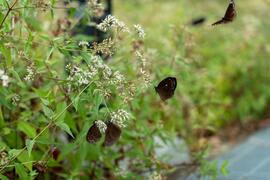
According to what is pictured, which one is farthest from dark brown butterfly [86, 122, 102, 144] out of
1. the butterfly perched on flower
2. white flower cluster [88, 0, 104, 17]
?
white flower cluster [88, 0, 104, 17]

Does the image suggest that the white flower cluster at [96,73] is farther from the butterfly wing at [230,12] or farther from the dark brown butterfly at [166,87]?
the butterfly wing at [230,12]

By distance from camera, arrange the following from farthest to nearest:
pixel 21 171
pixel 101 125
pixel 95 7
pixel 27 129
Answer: pixel 95 7 → pixel 27 129 → pixel 21 171 → pixel 101 125

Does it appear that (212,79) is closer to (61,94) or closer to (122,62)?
(122,62)

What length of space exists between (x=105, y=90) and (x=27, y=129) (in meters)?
0.64

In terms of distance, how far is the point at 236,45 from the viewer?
20.5ft

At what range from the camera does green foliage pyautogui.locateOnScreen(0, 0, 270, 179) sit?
8.45 ft

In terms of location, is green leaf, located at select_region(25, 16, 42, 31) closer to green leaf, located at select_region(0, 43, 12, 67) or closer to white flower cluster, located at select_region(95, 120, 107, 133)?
green leaf, located at select_region(0, 43, 12, 67)

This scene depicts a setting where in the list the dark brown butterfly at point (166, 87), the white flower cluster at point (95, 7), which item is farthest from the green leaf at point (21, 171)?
the white flower cluster at point (95, 7)

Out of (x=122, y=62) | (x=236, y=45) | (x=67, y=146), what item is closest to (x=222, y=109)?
(x=236, y=45)

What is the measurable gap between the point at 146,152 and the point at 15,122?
0.79 metres

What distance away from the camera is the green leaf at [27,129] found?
9.59 feet

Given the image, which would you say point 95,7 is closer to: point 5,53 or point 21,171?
point 5,53

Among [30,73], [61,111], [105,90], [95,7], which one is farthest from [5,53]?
[95,7]

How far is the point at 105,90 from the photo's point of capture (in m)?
2.49
